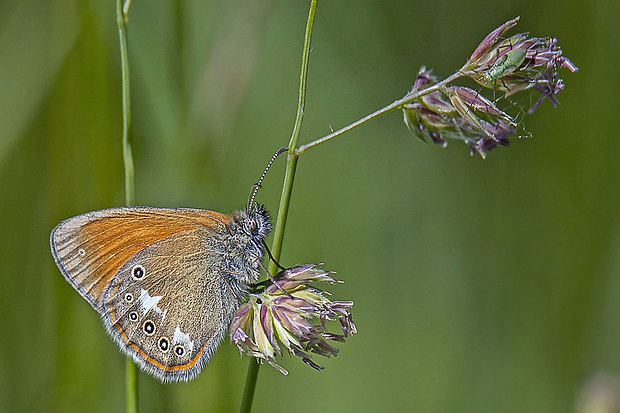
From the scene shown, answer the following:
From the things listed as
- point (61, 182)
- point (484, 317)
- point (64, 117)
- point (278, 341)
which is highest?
point (64, 117)

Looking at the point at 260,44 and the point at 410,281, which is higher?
the point at 260,44

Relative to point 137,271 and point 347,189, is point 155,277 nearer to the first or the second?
point 137,271

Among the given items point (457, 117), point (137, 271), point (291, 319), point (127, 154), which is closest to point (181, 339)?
point (137, 271)

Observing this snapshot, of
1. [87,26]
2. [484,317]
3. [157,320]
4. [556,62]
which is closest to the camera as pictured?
[556,62]

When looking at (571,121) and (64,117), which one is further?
(571,121)

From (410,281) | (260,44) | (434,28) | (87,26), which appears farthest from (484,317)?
(87,26)

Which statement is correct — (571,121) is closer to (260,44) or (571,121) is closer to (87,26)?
(260,44)

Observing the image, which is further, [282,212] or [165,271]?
[165,271]
